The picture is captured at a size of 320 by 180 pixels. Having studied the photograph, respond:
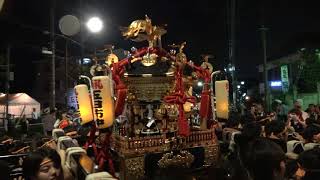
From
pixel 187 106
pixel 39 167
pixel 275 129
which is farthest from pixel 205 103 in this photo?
pixel 39 167

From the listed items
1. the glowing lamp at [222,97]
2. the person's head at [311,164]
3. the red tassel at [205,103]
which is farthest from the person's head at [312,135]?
the red tassel at [205,103]

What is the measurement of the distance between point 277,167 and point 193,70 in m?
5.90

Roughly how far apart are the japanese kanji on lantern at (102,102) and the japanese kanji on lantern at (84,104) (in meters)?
0.58

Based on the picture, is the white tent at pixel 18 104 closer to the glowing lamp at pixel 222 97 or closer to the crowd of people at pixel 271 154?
the crowd of people at pixel 271 154

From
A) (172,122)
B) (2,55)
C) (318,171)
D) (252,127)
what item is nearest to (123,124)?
(172,122)

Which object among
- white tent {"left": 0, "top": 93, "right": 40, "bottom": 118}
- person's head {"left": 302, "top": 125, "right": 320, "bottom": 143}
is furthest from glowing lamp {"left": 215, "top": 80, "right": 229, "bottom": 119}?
white tent {"left": 0, "top": 93, "right": 40, "bottom": 118}

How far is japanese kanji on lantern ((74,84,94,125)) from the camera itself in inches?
309

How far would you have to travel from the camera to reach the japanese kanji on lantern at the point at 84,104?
7836mm

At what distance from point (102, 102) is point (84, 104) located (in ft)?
2.43

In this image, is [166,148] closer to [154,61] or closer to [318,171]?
[154,61]

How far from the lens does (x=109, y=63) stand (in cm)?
859

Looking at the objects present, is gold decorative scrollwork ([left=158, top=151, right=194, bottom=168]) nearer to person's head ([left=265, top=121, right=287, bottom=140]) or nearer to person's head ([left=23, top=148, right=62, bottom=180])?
person's head ([left=265, top=121, right=287, bottom=140])

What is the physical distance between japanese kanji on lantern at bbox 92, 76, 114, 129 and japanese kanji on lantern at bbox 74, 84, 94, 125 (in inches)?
22.7

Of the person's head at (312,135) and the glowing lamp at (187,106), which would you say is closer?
the person's head at (312,135)
